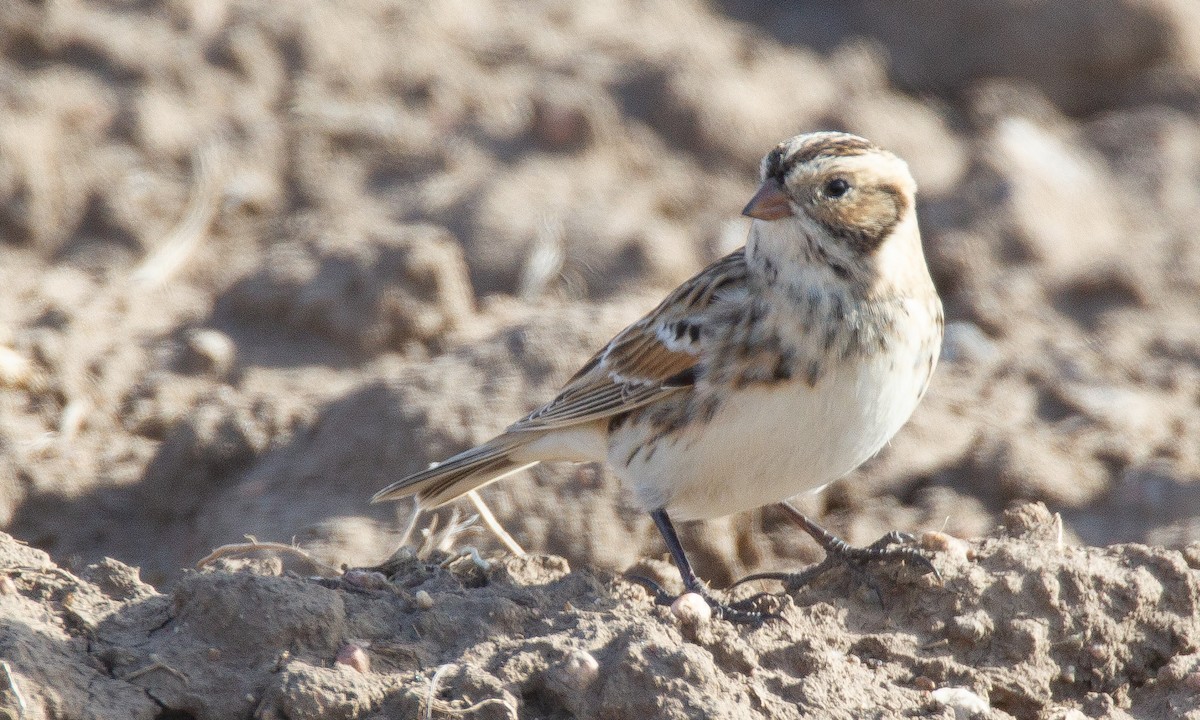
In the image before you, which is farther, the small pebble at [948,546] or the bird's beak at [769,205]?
the bird's beak at [769,205]

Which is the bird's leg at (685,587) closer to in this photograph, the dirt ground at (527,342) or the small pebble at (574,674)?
the dirt ground at (527,342)

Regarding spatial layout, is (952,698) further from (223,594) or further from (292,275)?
(292,275)

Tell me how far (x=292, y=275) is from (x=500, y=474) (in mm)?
2029

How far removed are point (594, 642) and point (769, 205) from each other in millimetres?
1579

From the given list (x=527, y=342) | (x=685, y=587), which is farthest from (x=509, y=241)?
(x=685, y=587)

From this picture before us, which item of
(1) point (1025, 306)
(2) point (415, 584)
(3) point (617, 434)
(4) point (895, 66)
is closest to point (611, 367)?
(3) point (617, 434)

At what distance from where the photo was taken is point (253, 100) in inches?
340

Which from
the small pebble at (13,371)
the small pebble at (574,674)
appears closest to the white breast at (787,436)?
the small pebble at (574,674)

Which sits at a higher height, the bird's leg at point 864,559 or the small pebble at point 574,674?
the bird's leg at point 864,559

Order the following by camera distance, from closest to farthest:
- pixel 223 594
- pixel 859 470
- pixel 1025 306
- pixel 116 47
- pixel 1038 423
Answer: pixel 223 594, pixel 859 470, pixel 1038 423, pixel 1025 306, pixel 116 47

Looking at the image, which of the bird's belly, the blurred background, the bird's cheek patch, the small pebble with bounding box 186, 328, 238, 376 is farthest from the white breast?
the small pebble with bounding box 186, 328, 238, 376

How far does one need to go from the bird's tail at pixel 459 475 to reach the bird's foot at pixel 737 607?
0.95 meters

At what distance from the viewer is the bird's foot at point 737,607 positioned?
4453 mm

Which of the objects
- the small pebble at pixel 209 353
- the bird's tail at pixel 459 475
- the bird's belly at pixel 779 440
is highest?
the small pebble at pixel 209 353
